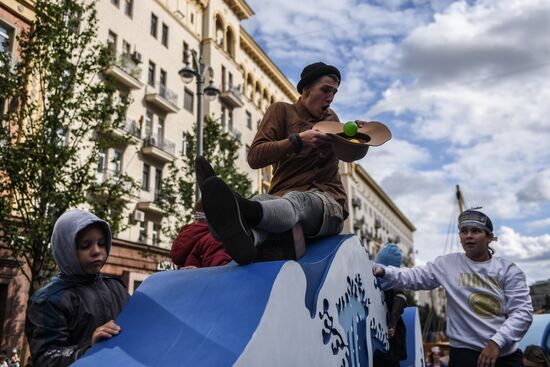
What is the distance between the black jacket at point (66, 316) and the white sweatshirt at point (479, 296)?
6.08 ft

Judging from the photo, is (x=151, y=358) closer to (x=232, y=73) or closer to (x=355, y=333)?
(x=355, y=333)

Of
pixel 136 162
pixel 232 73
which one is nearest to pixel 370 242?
pixel 232 73

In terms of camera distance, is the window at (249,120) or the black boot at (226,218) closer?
the black boot at (226,218)

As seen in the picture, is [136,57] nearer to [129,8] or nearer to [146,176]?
[129,8]

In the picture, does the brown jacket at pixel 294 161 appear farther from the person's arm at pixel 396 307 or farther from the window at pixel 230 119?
the window at pixel 230 119

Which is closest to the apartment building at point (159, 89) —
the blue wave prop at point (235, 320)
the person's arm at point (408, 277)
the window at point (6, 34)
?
the window at point (6, 34)

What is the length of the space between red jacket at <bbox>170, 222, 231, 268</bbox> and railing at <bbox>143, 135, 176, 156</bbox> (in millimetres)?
21872

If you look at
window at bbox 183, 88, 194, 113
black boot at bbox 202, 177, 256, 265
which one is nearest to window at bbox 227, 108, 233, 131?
window at bbox 183, 88, 194, 113

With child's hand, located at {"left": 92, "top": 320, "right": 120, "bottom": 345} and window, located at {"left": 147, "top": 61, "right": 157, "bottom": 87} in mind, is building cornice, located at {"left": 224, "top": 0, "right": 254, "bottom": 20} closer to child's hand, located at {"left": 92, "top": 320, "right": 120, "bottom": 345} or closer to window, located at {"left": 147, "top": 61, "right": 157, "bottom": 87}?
window, located at {"left": 147, "top": 61, "right": 157, "bottom": 87}

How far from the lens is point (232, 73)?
34.5 meters

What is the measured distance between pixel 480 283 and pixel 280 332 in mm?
1949

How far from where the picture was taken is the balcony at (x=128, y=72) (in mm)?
23016

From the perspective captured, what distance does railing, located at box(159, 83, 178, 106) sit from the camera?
1052 inches

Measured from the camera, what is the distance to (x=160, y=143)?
26203 mm
